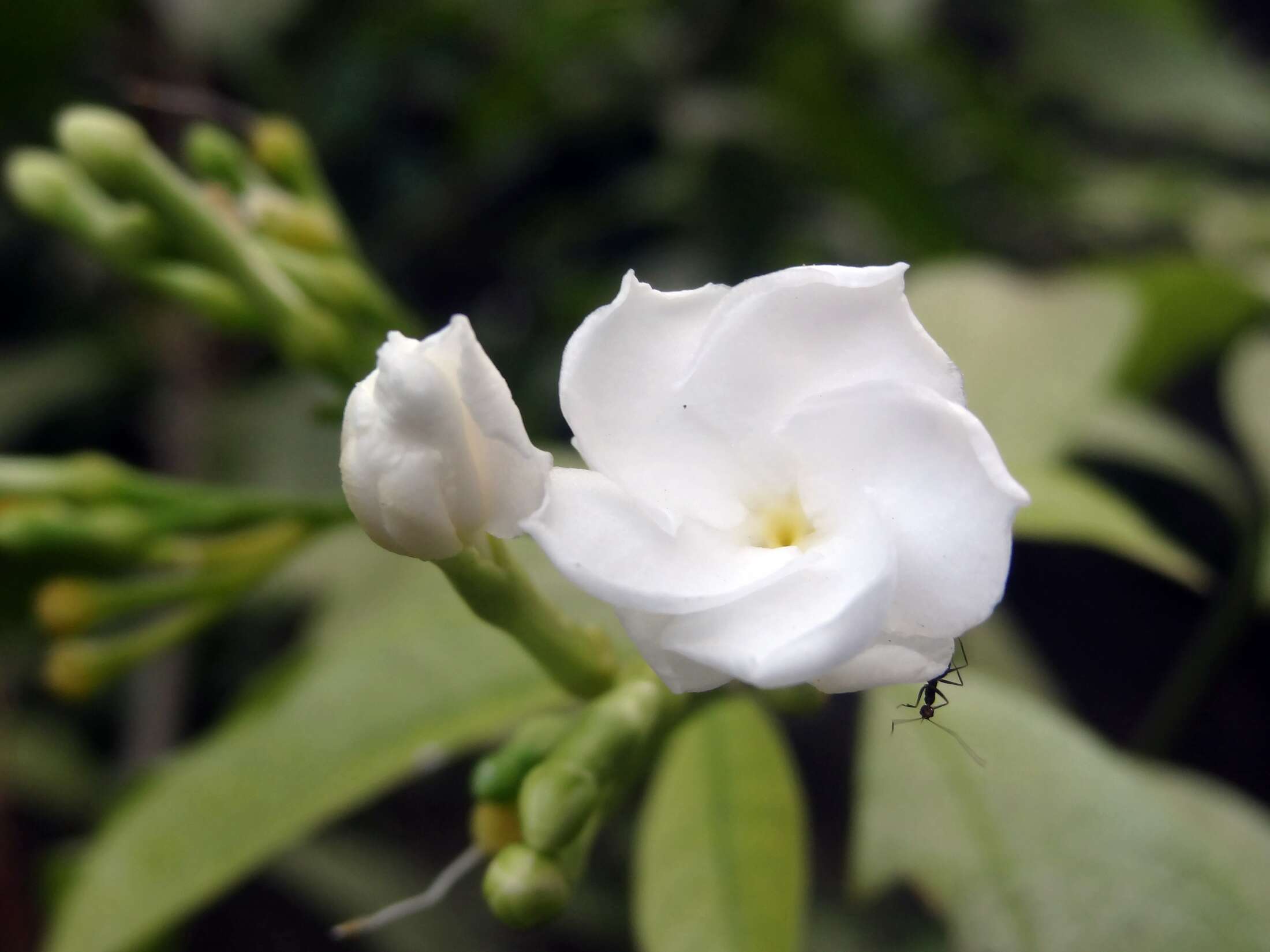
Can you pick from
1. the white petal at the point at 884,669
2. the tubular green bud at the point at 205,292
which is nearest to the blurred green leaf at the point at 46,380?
the tubular green bud at the point at 205,292

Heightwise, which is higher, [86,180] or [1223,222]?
[86,180]

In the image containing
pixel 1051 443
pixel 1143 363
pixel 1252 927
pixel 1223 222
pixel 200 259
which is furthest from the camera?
pixel 1223 222

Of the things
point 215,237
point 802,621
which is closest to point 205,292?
point 215,237

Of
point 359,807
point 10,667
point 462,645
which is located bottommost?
point 359,807

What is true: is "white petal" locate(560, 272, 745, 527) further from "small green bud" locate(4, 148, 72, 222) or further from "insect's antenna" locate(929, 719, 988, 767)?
"small green bud" locate(4, 148, 72, 222)

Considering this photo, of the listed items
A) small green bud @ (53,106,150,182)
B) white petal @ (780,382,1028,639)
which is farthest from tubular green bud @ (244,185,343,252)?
white petal @ (780,382,1028,639)

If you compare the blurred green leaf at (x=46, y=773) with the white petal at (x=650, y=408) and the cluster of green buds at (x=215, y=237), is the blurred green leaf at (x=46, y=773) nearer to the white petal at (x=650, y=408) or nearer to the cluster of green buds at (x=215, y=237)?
the cluster of green buds at (x=215, y=237)

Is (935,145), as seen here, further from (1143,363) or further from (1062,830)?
(1062,830)

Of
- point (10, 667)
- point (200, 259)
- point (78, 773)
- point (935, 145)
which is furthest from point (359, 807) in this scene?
point (935, 145)
